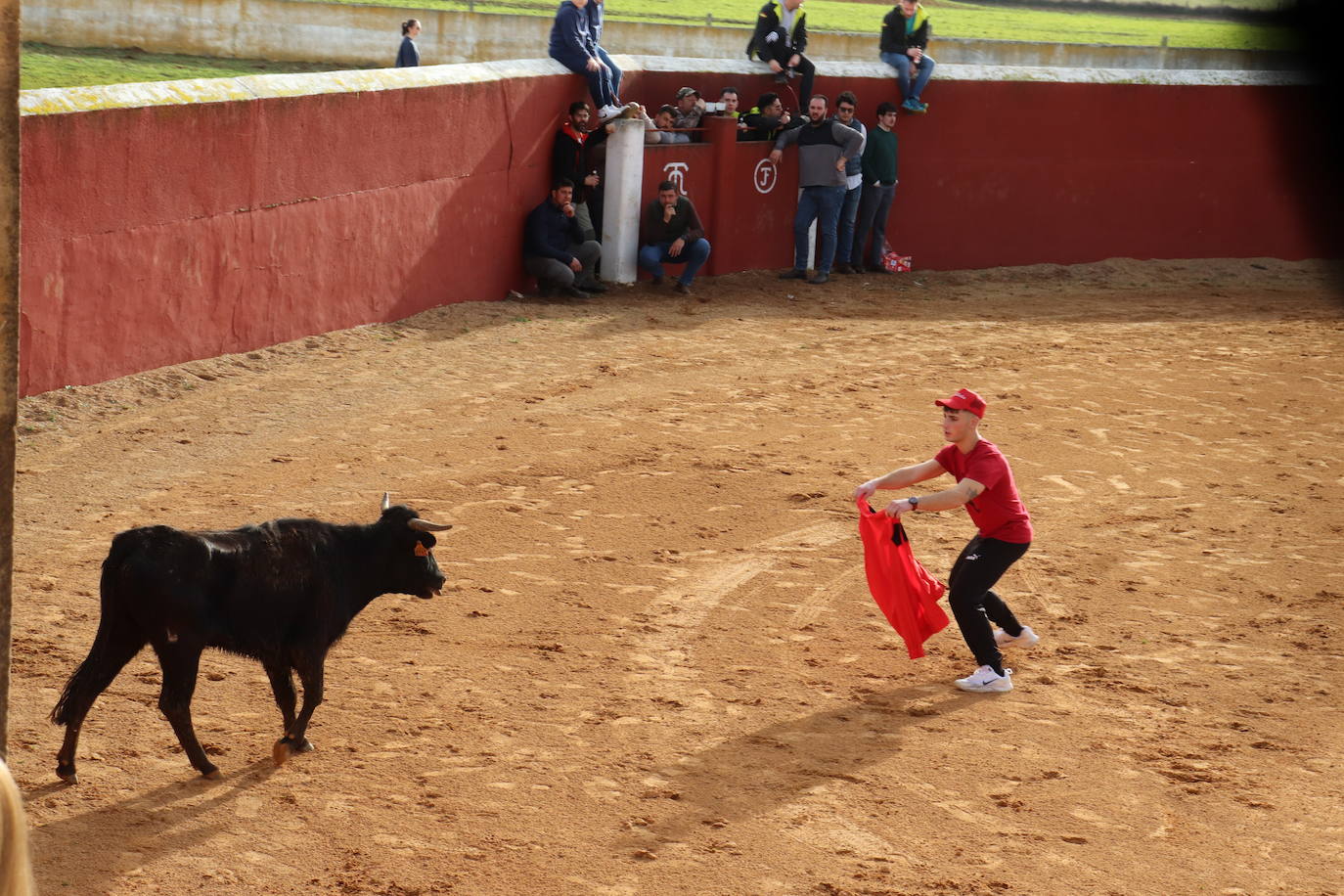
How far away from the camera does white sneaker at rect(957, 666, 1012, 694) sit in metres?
7.40

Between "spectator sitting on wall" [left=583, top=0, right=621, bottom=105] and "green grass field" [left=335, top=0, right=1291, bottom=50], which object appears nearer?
"spectator sitting on wall" [left=583, top=0, right=621, bottom=105]

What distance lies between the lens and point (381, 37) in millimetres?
26516

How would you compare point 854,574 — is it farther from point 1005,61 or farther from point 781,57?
point 1005,61

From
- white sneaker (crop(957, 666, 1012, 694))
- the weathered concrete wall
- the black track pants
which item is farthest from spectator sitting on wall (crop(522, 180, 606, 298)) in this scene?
the weathered concrete wall

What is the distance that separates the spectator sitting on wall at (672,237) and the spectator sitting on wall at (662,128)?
48cm

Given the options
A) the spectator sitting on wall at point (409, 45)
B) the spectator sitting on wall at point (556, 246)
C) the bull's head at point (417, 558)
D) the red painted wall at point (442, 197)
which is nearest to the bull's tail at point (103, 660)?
the bull's head at point (417, 558)

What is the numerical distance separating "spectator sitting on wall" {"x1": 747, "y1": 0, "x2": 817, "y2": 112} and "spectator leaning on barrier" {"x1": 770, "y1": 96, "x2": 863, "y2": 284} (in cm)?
52

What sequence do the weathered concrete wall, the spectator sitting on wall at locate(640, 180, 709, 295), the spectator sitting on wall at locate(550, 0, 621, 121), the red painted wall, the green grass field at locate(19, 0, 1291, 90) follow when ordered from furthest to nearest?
1. the weathered concrete wall
2. the green grass field at locate(19, 0, 1291, 90)
3. the spectator sitting on wall at locate(640, 180, 709, 295)
4. the spectator sitting on wall at locate(550, 0, 621, 121)
5. the red painted wall

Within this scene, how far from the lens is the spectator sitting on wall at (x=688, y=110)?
55.2 ft

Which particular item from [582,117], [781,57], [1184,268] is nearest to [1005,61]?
[1184,268]

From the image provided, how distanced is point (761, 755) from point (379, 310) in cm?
838

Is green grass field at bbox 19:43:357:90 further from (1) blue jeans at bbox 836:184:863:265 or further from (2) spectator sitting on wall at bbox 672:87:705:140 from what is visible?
(1) blue jeans at bbox 836:184:863:265

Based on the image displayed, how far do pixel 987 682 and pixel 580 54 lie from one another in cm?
1034

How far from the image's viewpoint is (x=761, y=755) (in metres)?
6.58
